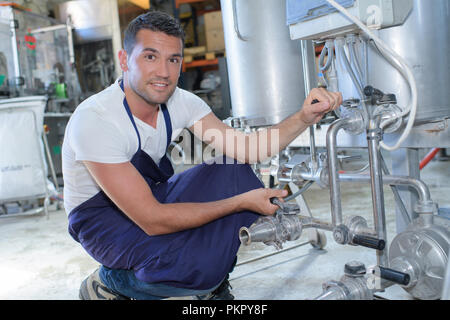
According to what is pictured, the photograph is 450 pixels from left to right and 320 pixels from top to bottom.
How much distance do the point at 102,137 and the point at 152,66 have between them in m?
0.23

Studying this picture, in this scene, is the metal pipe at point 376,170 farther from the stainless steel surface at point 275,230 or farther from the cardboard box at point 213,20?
the cardboard box at point 213,20

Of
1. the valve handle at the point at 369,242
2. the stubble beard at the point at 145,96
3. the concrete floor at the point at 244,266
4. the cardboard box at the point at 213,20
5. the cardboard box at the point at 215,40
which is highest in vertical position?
the cardboard box at the point at 213,20

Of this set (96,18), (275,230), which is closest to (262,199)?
(275,230)

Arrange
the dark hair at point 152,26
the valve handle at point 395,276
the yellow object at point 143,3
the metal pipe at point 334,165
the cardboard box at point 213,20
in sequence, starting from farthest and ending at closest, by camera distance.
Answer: the yellow object at point 143,3
the cardboard box at point 213,20
the dark hair at point 152,26
the metal pipe at point 334,165
the valve handle at point 395,276

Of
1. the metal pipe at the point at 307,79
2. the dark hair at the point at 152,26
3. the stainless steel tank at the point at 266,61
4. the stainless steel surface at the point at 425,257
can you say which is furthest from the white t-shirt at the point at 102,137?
the stainless steel surface at the point at 425,257

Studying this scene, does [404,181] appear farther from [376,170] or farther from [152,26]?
[152,26]

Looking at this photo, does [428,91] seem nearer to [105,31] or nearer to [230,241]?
[230,241]

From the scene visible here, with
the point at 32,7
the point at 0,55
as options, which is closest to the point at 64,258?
the point at 0,55

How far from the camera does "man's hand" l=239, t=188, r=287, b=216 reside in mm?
915

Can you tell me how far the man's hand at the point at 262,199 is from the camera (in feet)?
3.00

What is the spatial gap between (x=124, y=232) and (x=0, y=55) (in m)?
3.41

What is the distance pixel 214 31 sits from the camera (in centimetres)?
444

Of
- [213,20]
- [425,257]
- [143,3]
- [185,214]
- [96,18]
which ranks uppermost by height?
[143,3]
